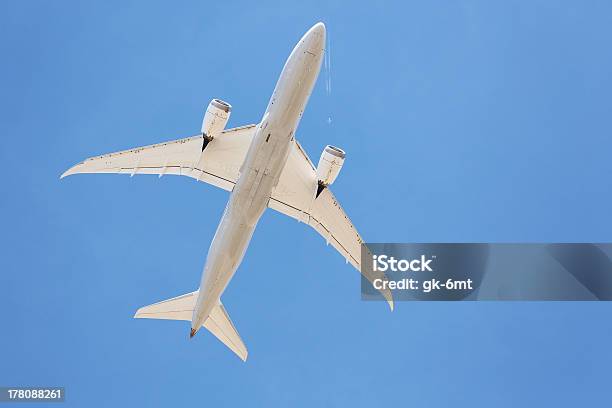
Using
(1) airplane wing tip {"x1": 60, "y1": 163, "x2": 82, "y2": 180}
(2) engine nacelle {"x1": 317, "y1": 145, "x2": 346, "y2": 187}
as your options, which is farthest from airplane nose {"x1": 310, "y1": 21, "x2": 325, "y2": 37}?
(1) airplane wing tip {"x1": 60, "y1": 163, "x2": 82, "y2": 180}

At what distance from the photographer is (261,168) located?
3881 cm

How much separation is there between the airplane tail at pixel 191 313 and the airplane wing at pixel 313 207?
24.6 ft

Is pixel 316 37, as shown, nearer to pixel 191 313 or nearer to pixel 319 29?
pixel 319 29

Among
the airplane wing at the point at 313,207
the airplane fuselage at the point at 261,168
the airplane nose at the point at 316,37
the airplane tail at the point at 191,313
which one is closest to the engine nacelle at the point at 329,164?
the airplane wing at the point at 313,207

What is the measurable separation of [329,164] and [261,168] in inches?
205

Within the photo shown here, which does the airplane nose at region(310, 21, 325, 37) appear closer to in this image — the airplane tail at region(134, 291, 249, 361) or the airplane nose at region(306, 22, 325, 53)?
the airplane nose at region(306, 22, 325, 53)

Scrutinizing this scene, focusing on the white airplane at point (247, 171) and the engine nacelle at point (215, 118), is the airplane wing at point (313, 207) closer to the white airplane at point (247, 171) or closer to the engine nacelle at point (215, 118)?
the white airplane at point (247, 171)

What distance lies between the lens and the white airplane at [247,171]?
124ft

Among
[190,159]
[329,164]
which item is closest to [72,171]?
[190,159]

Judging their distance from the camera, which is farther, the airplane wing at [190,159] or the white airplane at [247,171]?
the airplane wing at [190,159]

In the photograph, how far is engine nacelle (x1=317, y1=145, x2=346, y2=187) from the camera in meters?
42.5

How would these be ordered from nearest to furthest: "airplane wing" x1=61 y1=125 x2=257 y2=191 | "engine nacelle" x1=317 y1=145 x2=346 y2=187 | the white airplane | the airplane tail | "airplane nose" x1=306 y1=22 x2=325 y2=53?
"airplane nose" x1=306 y1=22 x2=325 y2=53 → the white airplane → "engine nacelle" x1=317 y1=145 x2=346 y2=187 → "airplane wing" x1=61 y1=125 x2=257 y2=191 → the airplane tail

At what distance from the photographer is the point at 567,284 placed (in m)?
40.8

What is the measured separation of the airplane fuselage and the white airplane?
0.05 metres
